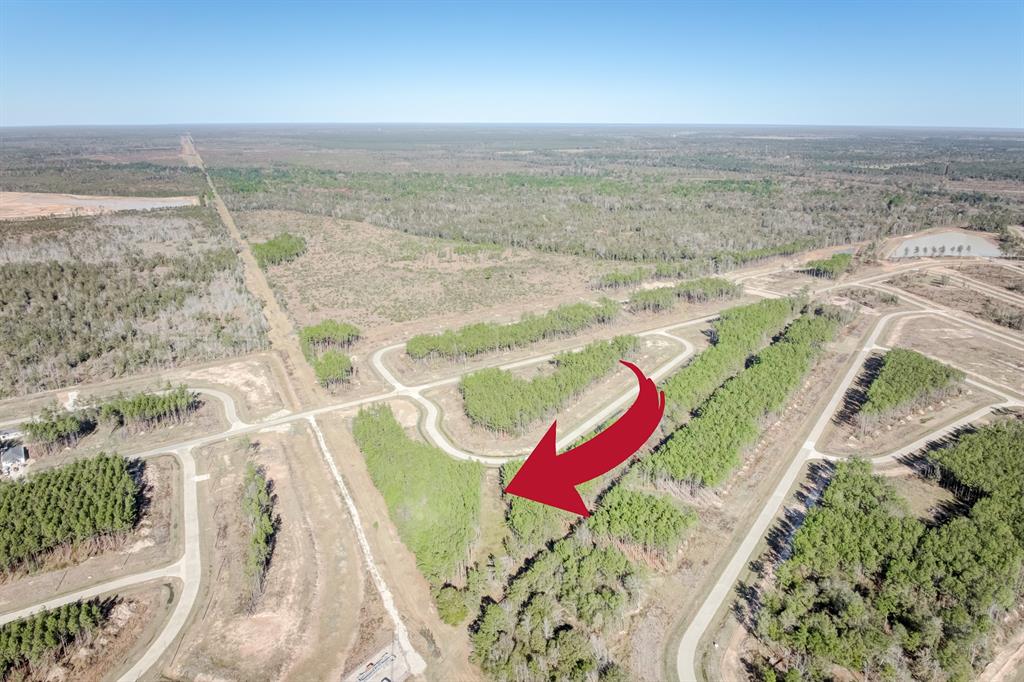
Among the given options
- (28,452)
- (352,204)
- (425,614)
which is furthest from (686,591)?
(352,204)

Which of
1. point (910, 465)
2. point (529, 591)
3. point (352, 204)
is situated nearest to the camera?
point (529, 591)

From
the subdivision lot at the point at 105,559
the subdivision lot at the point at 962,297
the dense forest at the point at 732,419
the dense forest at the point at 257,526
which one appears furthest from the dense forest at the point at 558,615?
the subdivision lot at the point at 962,297

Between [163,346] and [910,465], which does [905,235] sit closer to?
[910,465]

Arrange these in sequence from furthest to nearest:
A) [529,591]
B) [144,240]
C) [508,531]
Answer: [144,240]
[508,531]
[529,591]

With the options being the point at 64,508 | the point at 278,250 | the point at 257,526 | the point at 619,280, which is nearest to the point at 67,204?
the point at 278,250

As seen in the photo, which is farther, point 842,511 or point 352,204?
point 352,204

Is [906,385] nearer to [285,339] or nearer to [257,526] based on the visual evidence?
[257,526]

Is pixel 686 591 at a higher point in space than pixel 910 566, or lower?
lower

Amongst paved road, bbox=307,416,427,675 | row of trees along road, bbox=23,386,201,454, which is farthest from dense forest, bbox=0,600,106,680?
row of trees along road, bbox=23,386,201,454

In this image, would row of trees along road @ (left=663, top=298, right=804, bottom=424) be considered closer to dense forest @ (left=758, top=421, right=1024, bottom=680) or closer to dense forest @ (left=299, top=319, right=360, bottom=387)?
dense forest @ (left=758, top=421, right=1024, bottom=680)
